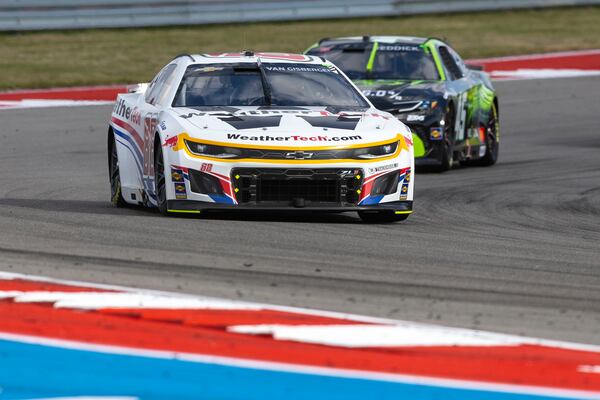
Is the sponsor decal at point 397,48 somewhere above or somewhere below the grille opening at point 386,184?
below

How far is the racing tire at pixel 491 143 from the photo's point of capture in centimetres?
1666

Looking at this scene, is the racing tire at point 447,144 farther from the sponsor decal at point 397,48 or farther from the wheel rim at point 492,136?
the wheel rim at point 492,136

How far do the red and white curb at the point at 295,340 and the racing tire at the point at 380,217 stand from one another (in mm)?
3790

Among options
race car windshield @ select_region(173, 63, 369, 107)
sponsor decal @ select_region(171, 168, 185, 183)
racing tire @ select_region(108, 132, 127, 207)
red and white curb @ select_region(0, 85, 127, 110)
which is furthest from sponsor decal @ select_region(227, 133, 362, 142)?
red and white curb @ select_region(0, 85, 127, 110)

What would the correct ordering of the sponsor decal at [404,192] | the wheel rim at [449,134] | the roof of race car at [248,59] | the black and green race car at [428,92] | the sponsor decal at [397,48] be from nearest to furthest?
the sponsor decal at [404,192] → the roof of race car at [248,59] → the black and green race car at [428,92] → the wheel rim at [449,134] → the sponsor decal at [397,48]

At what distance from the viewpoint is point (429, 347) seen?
19.5 ft

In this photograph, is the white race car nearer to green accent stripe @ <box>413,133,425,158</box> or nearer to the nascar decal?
the nascar decal

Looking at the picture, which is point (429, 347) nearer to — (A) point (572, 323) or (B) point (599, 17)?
(A) point (572, 323)

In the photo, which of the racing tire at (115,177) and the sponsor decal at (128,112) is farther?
Answer: the racing tire at (115,177)

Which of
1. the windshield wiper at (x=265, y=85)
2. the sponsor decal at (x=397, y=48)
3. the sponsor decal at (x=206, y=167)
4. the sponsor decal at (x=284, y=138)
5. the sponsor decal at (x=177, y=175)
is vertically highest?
the windshield wiper at (x=265, y=85)

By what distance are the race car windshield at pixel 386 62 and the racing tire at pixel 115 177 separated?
4.06 metres

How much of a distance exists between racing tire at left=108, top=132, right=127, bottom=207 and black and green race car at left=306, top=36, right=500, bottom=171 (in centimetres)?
348

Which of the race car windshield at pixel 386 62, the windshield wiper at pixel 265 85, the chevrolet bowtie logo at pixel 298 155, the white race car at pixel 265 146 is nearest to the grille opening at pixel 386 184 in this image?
the white race car at pixel 265 146

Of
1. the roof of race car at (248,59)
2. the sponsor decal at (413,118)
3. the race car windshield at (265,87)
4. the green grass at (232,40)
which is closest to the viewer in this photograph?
the race car windshield at (265,87)
